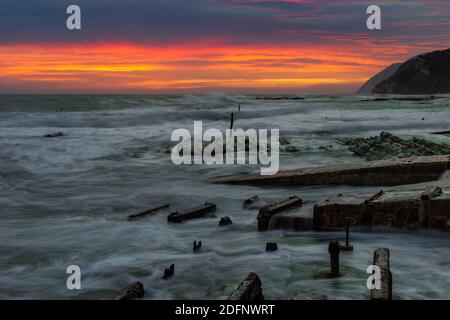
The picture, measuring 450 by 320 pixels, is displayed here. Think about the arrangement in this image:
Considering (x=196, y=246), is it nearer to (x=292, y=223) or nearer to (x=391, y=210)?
(x=292, y=223)

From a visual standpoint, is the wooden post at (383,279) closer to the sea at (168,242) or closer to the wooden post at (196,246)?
the sea at (168,242)

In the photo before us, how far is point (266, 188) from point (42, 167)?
9.93m

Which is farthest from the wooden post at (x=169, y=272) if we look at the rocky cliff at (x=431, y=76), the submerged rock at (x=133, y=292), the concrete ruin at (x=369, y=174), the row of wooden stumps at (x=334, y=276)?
the rocky cliff at (x=431, y=76)

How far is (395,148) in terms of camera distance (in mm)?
21375

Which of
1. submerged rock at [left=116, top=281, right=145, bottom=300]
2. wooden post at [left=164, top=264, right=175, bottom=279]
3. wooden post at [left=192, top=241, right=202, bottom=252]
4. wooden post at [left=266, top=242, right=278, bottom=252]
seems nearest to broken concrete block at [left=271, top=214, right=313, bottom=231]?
wooden post at [left=266, top=242, right=278, bottom=252]

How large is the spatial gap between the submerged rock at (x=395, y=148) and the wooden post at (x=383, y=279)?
12815 mm

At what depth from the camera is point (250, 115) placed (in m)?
54.6

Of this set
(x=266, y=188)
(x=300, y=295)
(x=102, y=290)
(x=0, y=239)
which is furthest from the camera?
(x=266, y=188)

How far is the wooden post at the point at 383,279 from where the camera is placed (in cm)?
553

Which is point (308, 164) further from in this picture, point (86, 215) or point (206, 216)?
point (86, 215)

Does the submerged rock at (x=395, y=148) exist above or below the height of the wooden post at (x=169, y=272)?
above

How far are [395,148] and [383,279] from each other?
54.1 feet

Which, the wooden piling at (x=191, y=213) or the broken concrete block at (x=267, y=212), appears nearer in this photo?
the broken concrete block at (x=267, y=212)
